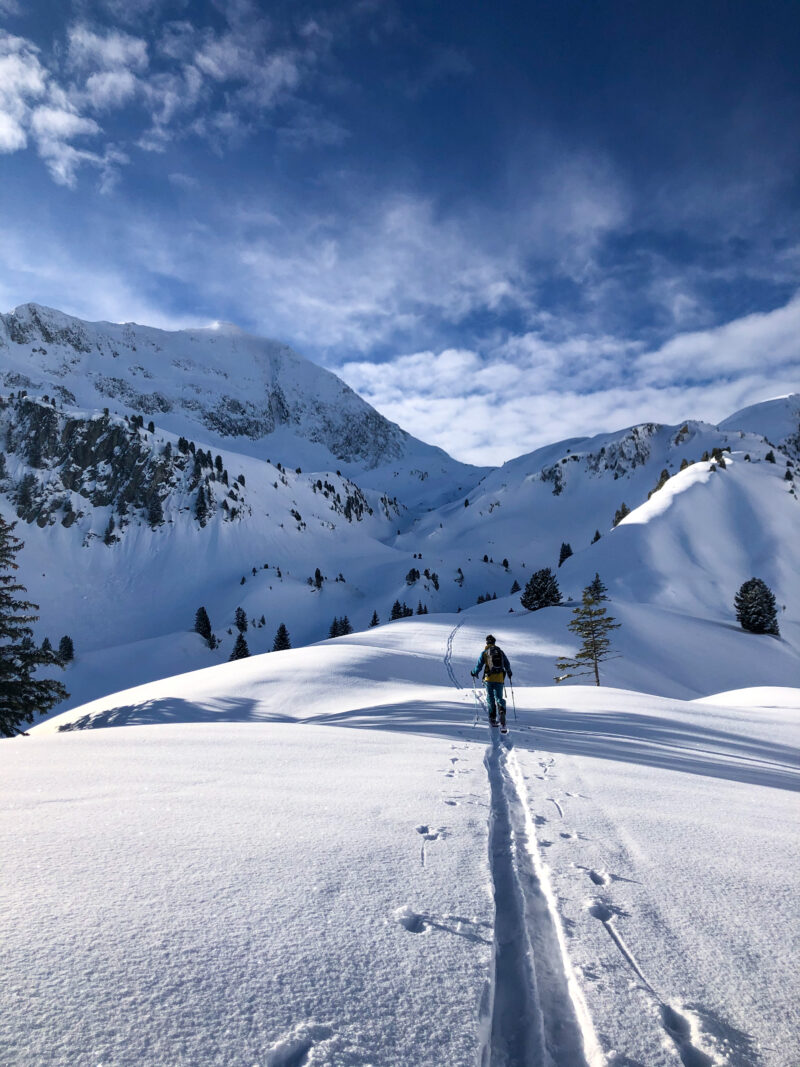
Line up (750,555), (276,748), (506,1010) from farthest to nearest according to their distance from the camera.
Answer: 1. (750,555)
2. (276,748)
3. (506,1010)

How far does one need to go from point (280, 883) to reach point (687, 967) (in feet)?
8.11

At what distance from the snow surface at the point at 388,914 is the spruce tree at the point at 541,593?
57.0 metres

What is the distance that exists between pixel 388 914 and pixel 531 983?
Result: 0.88 metres

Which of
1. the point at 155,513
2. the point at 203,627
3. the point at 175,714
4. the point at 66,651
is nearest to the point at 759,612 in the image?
the point at 175,714

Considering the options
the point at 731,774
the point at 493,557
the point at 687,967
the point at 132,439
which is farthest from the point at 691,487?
the point at 132,439

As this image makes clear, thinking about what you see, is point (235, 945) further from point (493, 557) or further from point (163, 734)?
point (493, 557)

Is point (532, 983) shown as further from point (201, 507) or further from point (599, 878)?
point (201, 507)

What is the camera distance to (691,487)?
87.7 metres

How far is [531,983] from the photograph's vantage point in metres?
2.62

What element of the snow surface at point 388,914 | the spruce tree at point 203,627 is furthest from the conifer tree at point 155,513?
the snow surface at point 388,914

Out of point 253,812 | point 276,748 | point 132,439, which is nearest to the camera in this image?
point 253,812

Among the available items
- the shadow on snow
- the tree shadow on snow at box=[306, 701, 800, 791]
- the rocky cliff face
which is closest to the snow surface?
the tree shadow on snow at box=[306, 701, 800, 791]

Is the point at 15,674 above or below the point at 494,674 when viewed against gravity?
above

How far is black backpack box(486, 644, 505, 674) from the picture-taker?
11977mm
